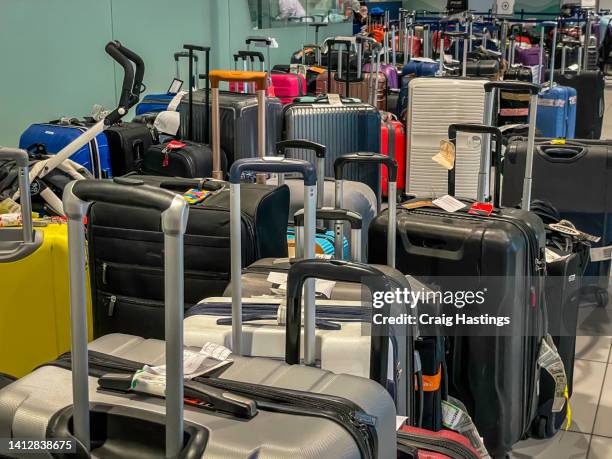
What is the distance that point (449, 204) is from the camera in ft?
9.57

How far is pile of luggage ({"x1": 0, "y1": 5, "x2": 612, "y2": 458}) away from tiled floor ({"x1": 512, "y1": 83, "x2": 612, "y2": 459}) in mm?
65

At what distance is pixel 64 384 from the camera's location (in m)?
1.55

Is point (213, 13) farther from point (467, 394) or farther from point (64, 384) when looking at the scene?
point (64, 384)

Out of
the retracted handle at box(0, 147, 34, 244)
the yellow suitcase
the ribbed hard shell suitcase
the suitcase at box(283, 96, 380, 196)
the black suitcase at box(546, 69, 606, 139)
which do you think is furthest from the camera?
the black suitcase at box(546, 69, 606, 139)

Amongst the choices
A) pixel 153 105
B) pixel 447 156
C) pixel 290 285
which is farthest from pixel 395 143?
pixel 290 285

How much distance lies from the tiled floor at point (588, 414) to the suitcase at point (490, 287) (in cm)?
30

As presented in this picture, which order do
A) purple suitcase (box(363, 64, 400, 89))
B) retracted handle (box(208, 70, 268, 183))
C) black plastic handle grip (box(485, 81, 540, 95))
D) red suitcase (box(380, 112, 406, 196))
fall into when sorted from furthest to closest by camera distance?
purple suitcase (box(363, 64, 400, 89)), red suitcase (box(380, 112, 406, 196)), retracted handle (box(208, 70, 268, 183)), black plastic handle grip (box(485, 81, 540, 95))

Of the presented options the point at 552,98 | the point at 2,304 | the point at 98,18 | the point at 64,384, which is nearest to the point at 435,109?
the point at 552,98

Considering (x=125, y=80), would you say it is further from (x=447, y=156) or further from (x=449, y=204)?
(x=449, y=204)

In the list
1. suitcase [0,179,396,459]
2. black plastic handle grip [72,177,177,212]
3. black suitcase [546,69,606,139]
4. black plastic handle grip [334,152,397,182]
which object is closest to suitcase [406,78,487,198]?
black plastic handle grip [334,152,397,182]

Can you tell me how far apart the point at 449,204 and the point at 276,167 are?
92 cm

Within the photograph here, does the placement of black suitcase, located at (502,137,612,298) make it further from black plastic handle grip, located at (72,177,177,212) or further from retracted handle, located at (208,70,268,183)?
black plastic handle grip, located at (72,177,177,212)

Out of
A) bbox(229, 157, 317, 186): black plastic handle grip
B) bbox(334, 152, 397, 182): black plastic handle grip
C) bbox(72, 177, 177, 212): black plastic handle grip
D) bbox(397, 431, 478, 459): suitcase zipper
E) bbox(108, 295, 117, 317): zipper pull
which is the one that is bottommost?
bbox(108, 295, 117, 317): zipper pull

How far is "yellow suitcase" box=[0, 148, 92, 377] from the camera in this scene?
280 centimetres
